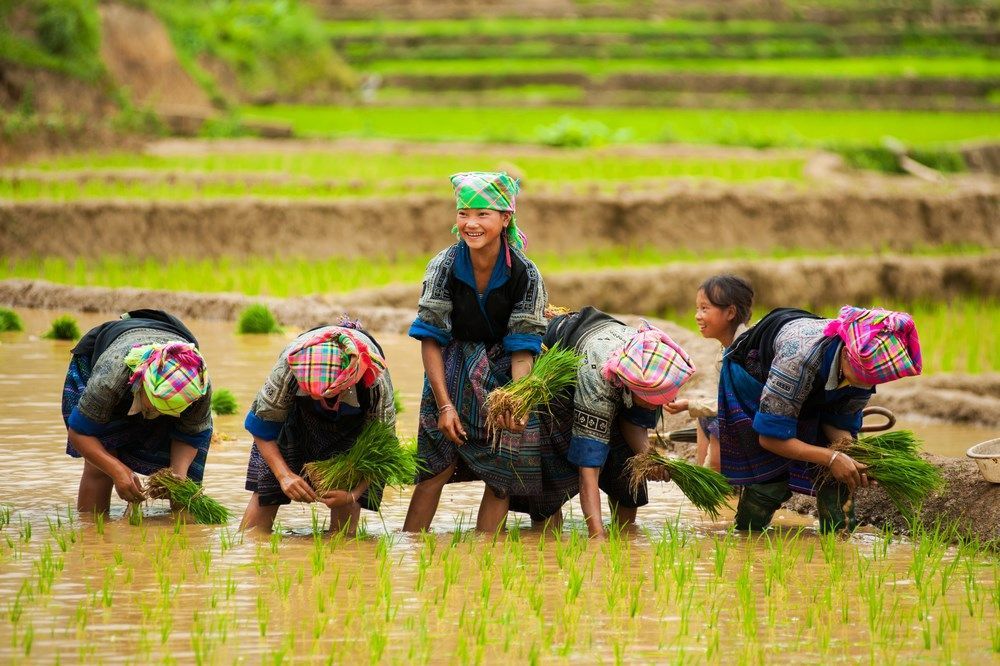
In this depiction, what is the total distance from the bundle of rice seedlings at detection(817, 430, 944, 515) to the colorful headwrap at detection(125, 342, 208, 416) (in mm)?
2224

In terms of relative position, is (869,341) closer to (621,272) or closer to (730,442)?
(730,442)

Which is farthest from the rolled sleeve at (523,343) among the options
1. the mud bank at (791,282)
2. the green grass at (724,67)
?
the green grass at (724,67)

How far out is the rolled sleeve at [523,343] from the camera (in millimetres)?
4992

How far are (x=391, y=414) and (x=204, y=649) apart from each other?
1.57 m

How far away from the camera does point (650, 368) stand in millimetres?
4781

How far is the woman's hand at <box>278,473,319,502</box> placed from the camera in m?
4.75

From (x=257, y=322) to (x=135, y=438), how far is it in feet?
12.7

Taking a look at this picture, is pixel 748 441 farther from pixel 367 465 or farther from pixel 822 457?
pixel 367 465

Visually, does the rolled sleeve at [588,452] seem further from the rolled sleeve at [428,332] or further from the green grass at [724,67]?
the green grass at [724,67]

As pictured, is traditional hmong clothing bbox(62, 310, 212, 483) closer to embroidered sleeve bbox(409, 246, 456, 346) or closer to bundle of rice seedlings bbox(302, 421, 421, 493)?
bundle of rice seedlings bbox(302, 421, 421, 493)

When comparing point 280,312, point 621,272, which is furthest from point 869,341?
point 621,272

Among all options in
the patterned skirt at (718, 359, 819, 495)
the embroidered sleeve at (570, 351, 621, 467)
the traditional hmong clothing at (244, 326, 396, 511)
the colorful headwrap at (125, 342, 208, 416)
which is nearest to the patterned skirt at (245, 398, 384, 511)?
the traditional hmong clothing at (244, 326, 396, 511)

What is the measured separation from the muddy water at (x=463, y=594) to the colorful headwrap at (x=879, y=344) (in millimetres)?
588

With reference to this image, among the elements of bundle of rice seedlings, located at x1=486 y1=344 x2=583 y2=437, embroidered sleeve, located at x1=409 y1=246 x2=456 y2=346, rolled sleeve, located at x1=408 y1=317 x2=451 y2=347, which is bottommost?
bundle of rice seedlings, located at x1=486 y1=344 x2=583 y2=437
